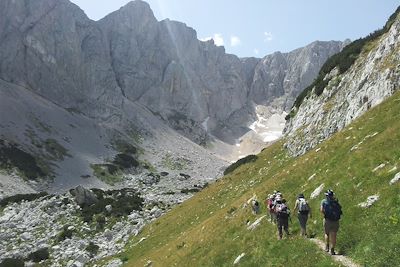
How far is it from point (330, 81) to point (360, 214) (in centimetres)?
4234

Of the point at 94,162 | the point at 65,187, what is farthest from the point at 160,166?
the point at 65,187

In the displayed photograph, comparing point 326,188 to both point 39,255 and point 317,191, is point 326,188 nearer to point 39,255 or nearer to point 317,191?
point 317,191

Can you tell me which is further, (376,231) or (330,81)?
(330,81)

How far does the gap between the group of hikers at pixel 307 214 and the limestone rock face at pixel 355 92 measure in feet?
65.9

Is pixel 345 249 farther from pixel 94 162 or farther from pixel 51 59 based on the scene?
pixel 51 59

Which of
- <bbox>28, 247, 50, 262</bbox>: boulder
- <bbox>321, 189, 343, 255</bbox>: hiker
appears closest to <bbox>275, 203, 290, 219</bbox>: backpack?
<bbox>321, 189, 343, 255</bbox>: hiker

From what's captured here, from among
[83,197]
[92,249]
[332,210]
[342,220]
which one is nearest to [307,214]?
[342,220]

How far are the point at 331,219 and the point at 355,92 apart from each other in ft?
103

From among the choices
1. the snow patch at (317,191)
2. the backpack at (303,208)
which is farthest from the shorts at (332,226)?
the snow patch at (317,191)

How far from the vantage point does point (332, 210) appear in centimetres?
1642

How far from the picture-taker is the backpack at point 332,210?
53.5 feet

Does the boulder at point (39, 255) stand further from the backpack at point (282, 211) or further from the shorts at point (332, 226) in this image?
the shorts at point (332, 226)

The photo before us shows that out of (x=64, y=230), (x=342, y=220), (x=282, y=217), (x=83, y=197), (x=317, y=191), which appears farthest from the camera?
(x=83, y=197)

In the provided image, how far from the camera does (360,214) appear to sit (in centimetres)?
1723
